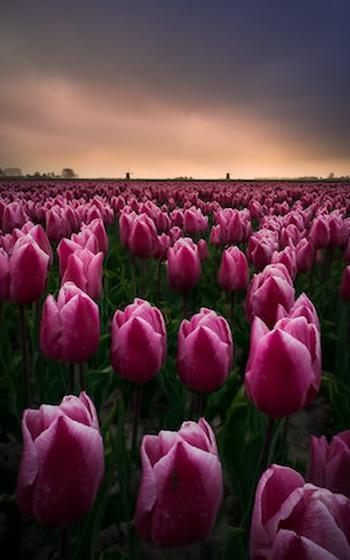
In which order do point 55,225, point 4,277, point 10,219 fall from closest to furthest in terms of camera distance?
point 4,277
point 55,225
point 10,219

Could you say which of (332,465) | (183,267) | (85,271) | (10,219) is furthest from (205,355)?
(10,219)

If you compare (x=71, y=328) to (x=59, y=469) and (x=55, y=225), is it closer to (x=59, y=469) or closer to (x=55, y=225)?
(x=59, y=469)

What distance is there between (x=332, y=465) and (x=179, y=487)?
36cm

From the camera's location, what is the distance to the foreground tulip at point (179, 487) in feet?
3.18

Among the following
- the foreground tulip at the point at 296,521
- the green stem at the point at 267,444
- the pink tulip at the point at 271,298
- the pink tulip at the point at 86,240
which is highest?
the pink tulip at the point at 86,240

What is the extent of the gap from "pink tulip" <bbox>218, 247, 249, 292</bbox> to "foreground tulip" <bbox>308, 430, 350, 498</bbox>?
1.89 m

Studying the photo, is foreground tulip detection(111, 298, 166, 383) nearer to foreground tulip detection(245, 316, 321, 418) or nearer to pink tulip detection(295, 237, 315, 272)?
foreground tulip detection(245, 316, 321, 418)

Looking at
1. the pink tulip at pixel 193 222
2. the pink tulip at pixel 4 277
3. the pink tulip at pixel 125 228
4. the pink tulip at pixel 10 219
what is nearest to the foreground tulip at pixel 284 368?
the pink tulip at pixel 4 277

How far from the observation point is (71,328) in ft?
5.68

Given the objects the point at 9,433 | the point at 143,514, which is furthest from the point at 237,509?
the point at 9,433

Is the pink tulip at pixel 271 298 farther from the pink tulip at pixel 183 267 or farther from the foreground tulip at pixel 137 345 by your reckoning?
the pink tulip at pixel 183 267

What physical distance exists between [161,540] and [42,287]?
148 cm

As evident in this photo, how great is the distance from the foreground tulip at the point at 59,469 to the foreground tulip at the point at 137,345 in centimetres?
56

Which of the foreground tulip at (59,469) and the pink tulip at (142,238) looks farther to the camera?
the pink tulip at (142,238)
